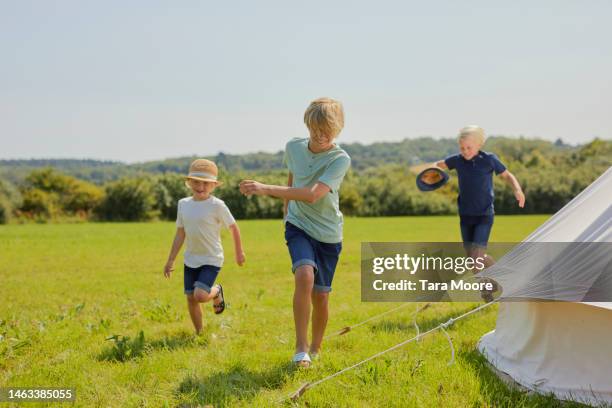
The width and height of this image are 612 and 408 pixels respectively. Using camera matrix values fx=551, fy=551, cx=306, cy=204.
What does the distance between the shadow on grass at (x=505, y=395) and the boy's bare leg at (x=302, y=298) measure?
1257mm

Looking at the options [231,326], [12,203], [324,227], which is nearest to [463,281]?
[231,326]

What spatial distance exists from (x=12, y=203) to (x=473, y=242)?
44.0m

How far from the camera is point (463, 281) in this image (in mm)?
7438

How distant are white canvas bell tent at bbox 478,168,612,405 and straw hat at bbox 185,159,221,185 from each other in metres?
2.55

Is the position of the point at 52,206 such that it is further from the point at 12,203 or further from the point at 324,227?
the point at 324,227

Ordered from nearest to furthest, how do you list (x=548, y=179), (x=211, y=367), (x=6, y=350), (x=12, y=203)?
(x=211, y=367), (x=6, y=350), (x=12, y=203), (x=548, y=179)

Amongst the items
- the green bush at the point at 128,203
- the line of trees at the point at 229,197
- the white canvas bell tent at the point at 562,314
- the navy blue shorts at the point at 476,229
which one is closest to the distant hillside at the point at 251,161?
the line of trees at the point at 229,197

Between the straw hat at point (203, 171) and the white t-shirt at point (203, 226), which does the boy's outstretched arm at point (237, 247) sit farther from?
the straw hat at point (203, 171)

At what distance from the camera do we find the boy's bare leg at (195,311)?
5.16 metres

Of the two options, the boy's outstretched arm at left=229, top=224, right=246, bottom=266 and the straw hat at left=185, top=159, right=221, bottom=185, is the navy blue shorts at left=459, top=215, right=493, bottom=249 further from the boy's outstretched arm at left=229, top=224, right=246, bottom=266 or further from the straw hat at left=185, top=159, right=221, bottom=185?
the straw hat at left=185, top=159, right=221, bottom=185

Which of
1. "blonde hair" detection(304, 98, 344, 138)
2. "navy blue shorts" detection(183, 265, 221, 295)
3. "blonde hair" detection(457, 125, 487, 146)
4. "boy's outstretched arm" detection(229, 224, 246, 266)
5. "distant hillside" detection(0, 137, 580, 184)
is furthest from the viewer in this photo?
"distant hillside" detection(0, 137, 580, 184)

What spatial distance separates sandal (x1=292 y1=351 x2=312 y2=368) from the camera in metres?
4.11

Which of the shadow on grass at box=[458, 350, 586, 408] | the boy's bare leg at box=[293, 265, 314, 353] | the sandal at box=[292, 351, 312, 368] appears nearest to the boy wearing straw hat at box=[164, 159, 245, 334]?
the boy's bare leg at box=[293, 265, 314, 353]

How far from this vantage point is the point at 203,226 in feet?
16.7
